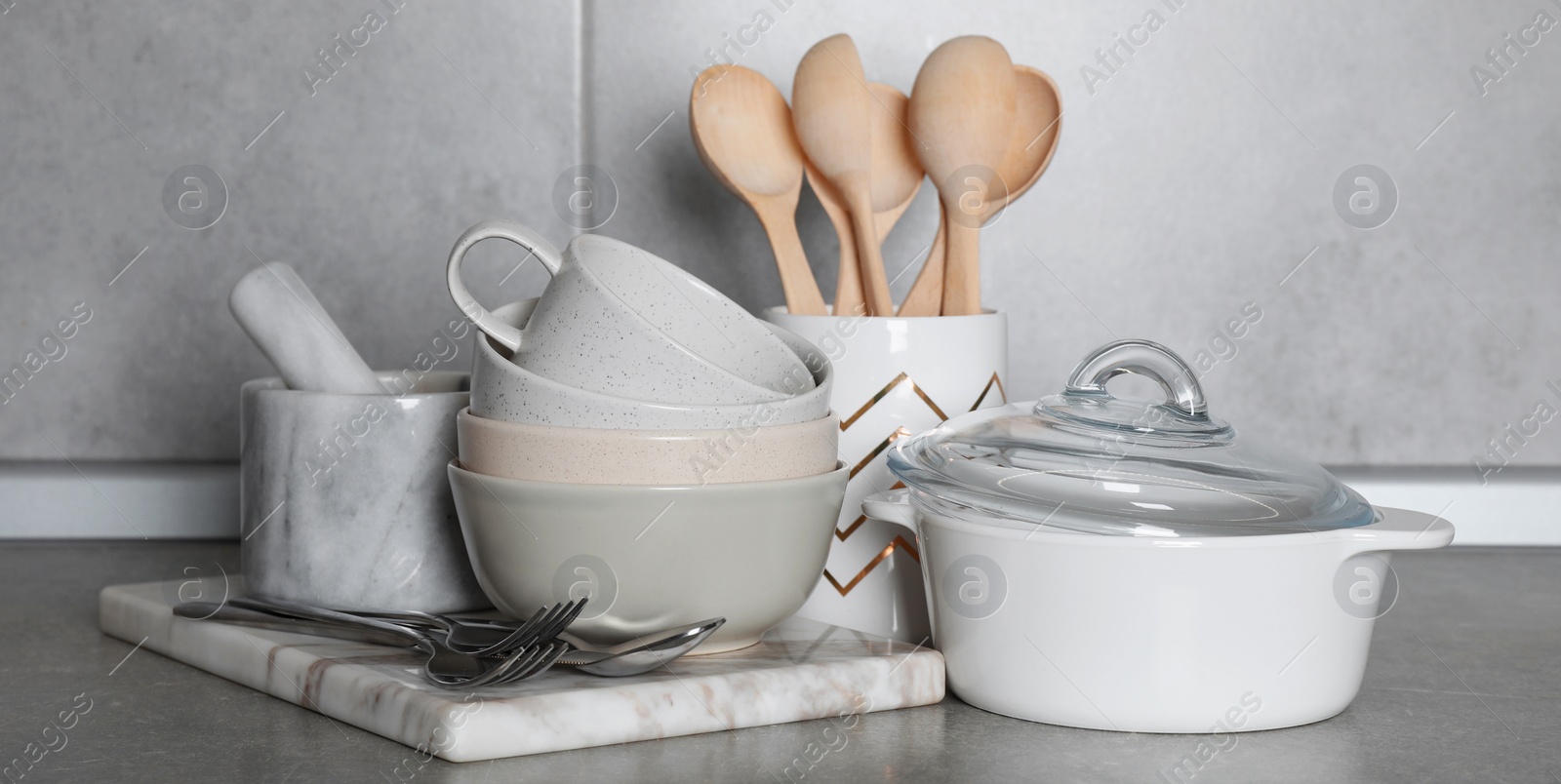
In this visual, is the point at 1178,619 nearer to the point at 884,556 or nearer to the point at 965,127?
the point at 884,556

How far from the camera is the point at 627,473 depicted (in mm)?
599

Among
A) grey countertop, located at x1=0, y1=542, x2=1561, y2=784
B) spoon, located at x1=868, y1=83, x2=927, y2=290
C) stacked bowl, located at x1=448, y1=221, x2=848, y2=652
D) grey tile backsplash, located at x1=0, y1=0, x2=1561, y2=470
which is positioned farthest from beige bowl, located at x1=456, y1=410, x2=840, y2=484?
grey tile backsplash, located at x1=0, y1=0, x2=1561, y2=470

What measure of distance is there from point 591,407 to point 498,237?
0.11m

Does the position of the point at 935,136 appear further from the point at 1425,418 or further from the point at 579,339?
the point at 1425,418

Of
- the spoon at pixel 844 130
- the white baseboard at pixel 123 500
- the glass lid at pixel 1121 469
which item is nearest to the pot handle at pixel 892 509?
the glass lid at pixel 1121 469

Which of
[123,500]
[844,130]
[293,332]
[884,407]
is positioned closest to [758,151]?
[844,130]

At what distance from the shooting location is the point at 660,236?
3.45 feet

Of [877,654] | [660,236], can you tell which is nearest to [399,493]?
[877,654]

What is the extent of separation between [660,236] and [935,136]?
1.15 ft

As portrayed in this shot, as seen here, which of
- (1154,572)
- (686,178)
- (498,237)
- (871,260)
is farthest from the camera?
(686,178)

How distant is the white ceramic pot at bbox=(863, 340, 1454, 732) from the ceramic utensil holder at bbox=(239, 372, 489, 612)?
0.87ft

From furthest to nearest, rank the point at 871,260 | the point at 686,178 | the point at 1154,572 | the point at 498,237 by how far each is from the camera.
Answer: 1. the point at 686,178
2. the point at 871,260
3. the point at 498,237
4. the point at 1154,572

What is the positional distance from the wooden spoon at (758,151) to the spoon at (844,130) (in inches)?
1.0

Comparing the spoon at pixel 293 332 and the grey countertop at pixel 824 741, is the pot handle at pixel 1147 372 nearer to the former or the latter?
the grey countertop at pixel 824 741
